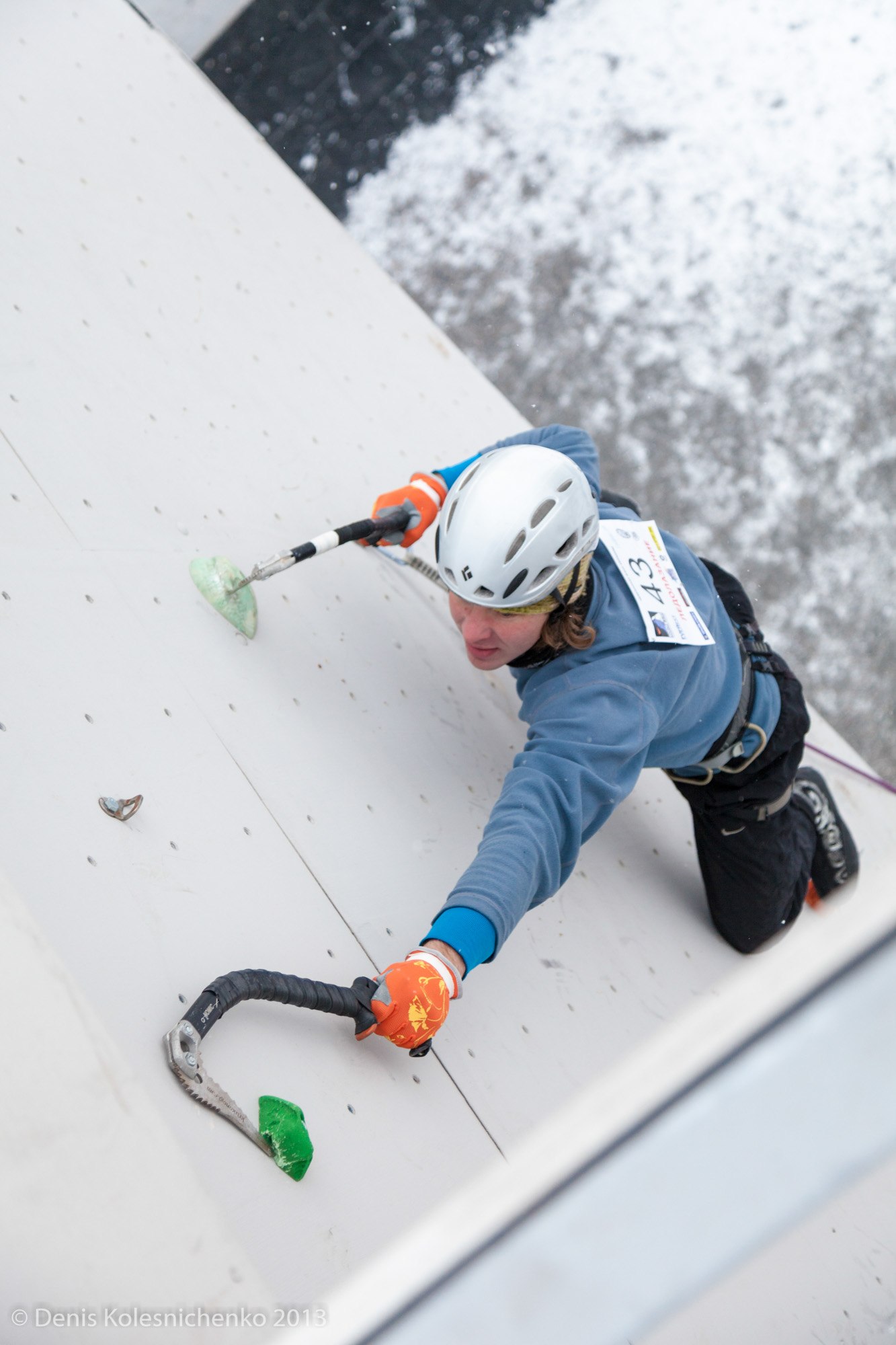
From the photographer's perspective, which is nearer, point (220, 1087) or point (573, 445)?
point (220, 1087)

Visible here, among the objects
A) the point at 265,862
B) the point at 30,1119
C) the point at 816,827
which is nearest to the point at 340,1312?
the point at 30,1119

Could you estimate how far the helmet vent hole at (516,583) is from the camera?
4.19 ft

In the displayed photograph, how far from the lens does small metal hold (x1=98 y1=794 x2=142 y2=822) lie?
3.26 feet

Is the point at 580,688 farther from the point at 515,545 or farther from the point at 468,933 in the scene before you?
the point at 468,933

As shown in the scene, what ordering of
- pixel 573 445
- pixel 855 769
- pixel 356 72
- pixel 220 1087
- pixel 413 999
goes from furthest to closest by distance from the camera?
1. pixel 356 72
2. pixel 855 769
3. pixel 573 445
4. pixel 413 999
5. pixel 220 1087

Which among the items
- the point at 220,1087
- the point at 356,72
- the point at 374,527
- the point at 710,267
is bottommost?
the point at 220,1087

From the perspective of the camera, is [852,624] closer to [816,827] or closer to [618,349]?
[816,827]

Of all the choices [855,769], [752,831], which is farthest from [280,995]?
[855,769]

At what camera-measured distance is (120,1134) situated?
0.81m

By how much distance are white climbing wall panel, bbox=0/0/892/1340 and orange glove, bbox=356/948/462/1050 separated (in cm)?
8

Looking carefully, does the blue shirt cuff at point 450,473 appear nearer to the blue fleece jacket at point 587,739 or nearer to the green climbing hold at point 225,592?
the blue fleece jacket at point 587,739

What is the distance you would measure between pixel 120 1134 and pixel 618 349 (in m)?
2.48

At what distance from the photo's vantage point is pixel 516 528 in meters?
1.27

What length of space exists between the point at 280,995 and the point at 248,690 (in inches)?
17.5
